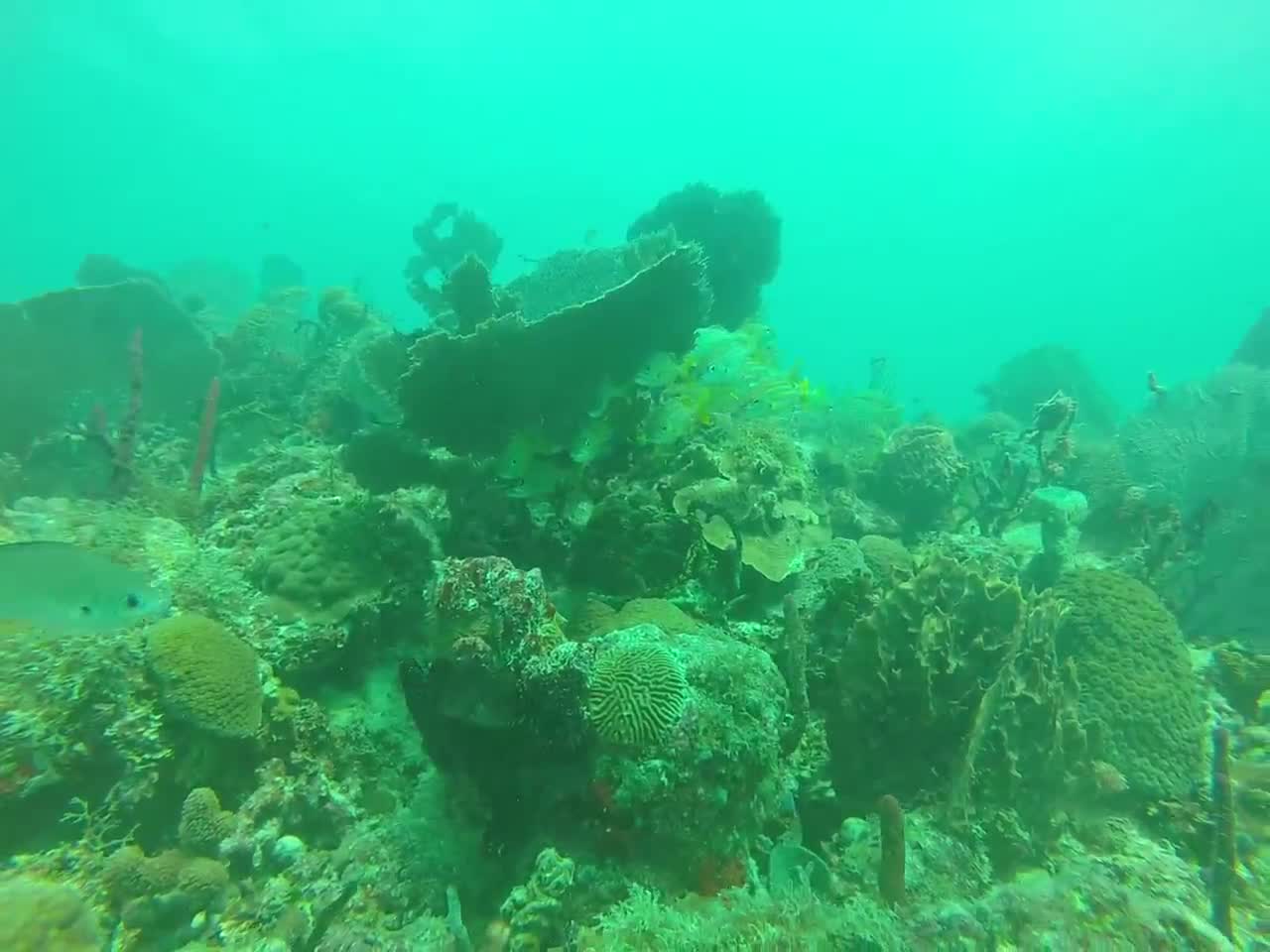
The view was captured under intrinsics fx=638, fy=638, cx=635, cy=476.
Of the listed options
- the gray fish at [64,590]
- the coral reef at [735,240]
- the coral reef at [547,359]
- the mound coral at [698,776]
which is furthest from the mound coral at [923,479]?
the gray fish at [64,590]

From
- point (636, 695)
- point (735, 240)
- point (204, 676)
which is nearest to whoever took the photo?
point (636, 695)

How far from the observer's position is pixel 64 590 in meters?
2.80

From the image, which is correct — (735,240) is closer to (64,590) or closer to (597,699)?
(597,699)

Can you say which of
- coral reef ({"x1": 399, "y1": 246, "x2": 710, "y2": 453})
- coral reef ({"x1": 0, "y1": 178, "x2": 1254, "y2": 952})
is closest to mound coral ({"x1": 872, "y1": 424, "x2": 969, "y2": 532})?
coral reef ({"x1": 0, "y1": 178, "x2": 1254, "y2": 952})

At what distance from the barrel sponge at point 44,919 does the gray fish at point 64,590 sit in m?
1.10

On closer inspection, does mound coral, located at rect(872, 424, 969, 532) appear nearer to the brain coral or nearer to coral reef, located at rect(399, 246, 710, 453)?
coral reef, located at rect(399, 246, 710, 453)

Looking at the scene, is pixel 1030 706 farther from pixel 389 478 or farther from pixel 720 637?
pixel 389 478

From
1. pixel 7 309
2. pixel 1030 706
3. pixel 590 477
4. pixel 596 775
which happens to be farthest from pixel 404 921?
pixel 7 309

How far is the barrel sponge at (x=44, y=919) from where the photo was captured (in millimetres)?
2561

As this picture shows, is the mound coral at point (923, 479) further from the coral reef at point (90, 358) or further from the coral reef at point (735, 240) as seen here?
the coral reef at point (90, 358)

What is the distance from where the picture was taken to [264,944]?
2988mm

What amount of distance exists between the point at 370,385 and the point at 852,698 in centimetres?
A: 637

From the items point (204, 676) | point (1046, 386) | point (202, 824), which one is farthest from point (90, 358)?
point (1046, 386)

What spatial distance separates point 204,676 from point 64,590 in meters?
0.91
